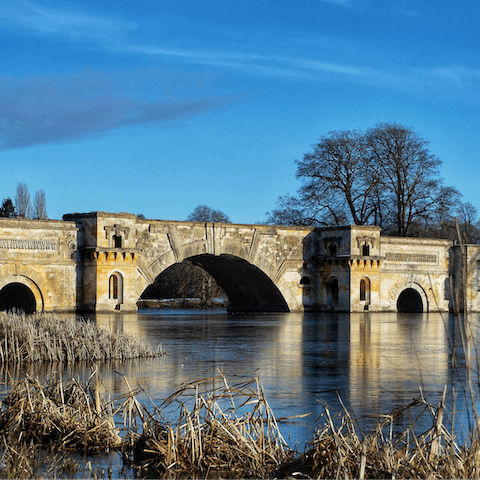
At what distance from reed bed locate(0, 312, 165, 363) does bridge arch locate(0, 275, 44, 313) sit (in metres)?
19.9

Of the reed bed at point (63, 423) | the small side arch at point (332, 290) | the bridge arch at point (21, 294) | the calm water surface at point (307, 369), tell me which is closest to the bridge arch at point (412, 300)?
the small side arch at point (332, 290)

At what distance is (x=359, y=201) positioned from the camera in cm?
5662

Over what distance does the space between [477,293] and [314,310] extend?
10.9m

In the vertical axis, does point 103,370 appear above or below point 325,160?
below

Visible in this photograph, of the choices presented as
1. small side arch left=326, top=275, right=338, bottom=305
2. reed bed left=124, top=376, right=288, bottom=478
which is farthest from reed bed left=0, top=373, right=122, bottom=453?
small side arch left=326, top=275, right=338, bottom=305

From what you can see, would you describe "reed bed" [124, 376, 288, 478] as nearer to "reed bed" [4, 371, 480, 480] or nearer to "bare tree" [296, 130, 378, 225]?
"reed bed" [4, 371, 480, 480]

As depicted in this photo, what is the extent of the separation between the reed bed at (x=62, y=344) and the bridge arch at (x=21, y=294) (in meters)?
19.9

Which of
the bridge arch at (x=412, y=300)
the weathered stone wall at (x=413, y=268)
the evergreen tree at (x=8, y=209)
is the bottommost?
the bridge arch at (x=412, y=300)

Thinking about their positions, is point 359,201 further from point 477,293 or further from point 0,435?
point 0,435

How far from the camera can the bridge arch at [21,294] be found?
35125 millimetres

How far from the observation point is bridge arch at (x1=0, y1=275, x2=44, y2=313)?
35125 mm

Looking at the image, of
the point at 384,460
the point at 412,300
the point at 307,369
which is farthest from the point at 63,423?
the point at 412,300

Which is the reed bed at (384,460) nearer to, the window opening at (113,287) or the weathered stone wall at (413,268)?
the window opening at (113,287)

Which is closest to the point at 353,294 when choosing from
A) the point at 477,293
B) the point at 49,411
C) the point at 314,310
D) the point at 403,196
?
the point at 314,310
